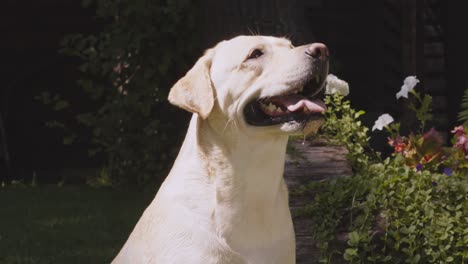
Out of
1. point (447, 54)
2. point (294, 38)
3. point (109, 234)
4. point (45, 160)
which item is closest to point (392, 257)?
point (109, 234)

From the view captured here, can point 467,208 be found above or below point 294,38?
below

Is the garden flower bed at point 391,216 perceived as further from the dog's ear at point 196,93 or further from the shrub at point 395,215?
the dog's ear at point 196,93

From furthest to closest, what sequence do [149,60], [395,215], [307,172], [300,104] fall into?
[149,60] → [307,172] → [395,215] → [300,104]

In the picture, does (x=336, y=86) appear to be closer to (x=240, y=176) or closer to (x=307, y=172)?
(x=307, y=172)

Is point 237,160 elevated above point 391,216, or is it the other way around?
point 237,160

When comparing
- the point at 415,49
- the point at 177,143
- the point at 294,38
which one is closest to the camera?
the point at 294,38

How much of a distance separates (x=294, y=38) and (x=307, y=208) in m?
2.77

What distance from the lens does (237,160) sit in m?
3.52

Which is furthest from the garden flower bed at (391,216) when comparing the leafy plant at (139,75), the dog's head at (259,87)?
the leafy plant at (139,75)

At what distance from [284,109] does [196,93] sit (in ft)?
1.07

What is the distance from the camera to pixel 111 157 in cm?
846

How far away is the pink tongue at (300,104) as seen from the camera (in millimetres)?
3443

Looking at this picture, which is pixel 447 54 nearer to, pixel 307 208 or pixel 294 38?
pixel 294 38

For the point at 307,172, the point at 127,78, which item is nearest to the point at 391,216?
the point at 307,172
